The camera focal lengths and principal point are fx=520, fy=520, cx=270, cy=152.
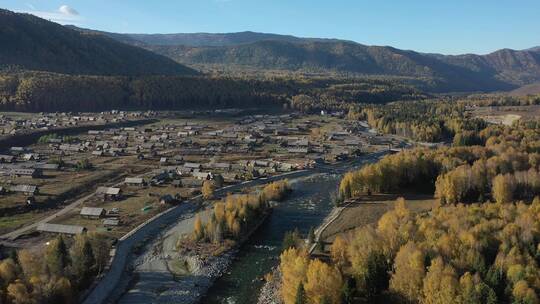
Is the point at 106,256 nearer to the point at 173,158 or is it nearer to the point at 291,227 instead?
the point at 291,227

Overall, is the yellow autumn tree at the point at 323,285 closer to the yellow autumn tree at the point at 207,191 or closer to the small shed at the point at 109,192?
the yellow autumn tree at the point at 207,191

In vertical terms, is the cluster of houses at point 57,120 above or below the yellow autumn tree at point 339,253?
above

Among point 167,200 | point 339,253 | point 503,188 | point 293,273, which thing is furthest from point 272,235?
point 503,188

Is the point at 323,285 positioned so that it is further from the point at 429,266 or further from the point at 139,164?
the point at 139,164

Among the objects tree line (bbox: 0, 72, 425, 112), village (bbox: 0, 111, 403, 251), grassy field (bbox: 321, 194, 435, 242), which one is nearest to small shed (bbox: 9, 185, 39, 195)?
village (bbox: 0, 111, 403, 251)

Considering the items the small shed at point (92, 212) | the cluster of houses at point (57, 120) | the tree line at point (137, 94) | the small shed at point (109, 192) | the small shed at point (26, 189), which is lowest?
the small shed at point (92, 212)

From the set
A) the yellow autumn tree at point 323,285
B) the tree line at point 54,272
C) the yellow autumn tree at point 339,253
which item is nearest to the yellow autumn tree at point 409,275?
the yellow autumn tree at point 323,285

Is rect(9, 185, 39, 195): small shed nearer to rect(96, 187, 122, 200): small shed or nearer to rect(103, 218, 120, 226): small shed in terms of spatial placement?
rect(96, 187, 122, 200): small shed
